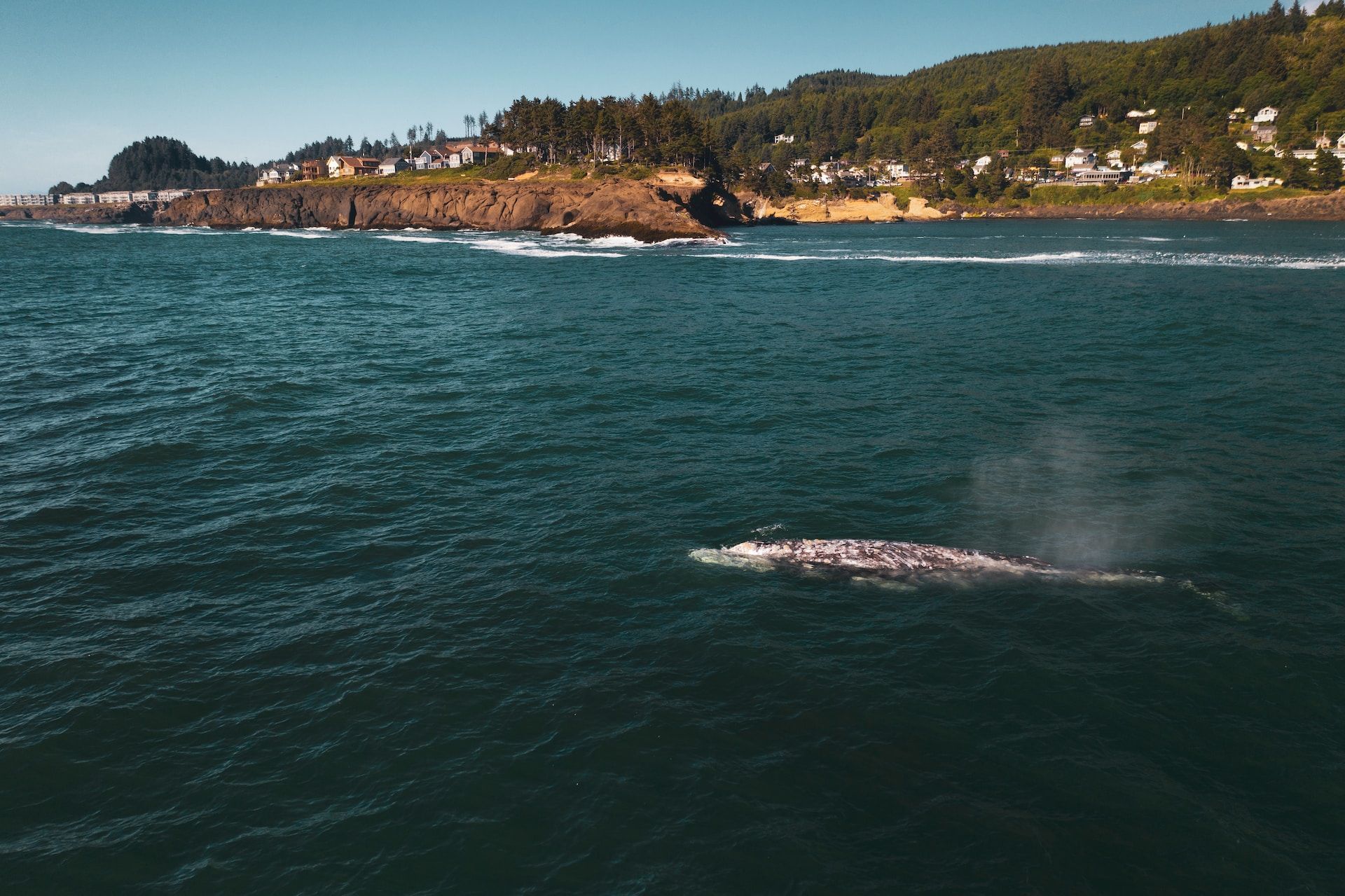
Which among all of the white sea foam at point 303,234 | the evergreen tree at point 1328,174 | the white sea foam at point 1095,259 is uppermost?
the evergreen tree at point 1328,174

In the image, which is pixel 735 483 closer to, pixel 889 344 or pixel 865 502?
pixel 865 502

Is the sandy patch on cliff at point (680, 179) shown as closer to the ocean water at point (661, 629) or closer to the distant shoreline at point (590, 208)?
the distant shoreline at point (590, 208)

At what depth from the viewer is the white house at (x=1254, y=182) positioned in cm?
19388

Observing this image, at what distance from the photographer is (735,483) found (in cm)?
3019

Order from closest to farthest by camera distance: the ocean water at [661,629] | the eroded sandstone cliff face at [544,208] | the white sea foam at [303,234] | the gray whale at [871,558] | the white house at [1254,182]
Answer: the ocean water at [661,629] → the gray whale at [871,558] → the eroded sandstone cliff face at [544,208] → the white sea foam at [303,234] → the white house at [1254,182]

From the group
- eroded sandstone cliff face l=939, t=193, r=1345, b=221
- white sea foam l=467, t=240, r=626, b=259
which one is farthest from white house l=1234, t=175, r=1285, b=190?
white sea foam l=467, t=240, r=626, b=259

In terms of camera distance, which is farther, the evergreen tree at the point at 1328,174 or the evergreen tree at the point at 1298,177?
the evergreen tree at the point at 1298,177

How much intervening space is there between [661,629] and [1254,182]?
243 metres

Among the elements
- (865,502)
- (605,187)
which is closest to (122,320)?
(865,502)

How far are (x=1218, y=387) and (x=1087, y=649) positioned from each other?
3112 centimetres

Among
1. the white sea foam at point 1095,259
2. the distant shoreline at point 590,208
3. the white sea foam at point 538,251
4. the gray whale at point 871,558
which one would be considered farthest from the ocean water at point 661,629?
the distant shoreline at point 590,208

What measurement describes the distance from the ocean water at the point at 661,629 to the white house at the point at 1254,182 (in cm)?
18943

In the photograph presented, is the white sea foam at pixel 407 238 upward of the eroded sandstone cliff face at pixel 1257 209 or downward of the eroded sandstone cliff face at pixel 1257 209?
downward

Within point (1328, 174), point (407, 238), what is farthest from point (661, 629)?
point (1328, 174)
